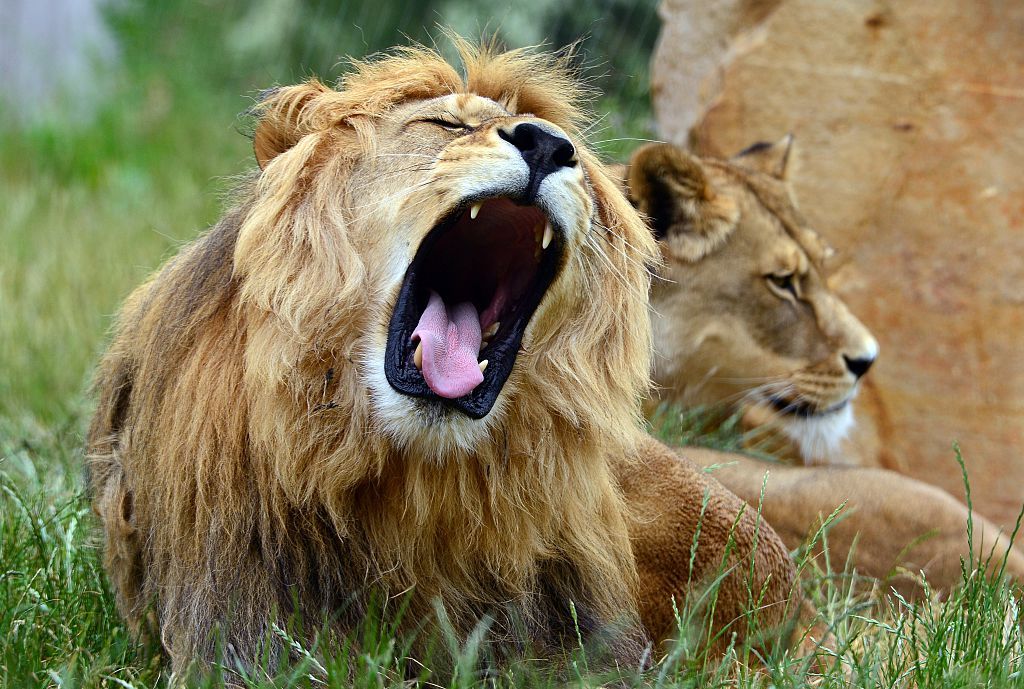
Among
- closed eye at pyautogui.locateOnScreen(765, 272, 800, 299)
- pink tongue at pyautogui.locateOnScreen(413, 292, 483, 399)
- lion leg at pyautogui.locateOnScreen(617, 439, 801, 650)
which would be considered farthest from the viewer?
closed eye at pyautogui.locateOnScreen(765, 272, 800, 299)

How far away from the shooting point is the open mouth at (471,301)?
2.45 meters

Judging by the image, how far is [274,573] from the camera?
2.52 meters

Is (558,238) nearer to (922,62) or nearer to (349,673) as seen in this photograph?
(349,673)

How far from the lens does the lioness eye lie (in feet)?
15.6

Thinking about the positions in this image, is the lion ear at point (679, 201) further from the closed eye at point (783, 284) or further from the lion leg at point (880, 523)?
the lion leg at point (880, 523)

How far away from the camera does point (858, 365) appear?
4672mm

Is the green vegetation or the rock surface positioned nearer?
the green vegetation

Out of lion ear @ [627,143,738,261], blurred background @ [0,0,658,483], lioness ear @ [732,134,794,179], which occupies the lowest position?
blurred background @ [0,0,658,483]

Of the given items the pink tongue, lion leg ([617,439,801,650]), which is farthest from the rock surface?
the pink tongue

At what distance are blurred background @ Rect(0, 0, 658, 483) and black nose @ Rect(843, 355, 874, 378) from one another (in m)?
1.57

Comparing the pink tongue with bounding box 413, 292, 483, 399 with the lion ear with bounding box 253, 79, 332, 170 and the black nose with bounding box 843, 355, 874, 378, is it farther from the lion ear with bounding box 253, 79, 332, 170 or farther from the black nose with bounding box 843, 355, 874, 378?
the black nose with bounding box 843, 355, 874, 378

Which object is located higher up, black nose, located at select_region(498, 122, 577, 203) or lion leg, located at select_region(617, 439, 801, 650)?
black nose, located at select_region(498, 122, 577, 203)

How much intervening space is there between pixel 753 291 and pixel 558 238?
2.38m

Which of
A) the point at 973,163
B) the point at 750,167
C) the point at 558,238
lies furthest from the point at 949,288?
the point at 558,238
